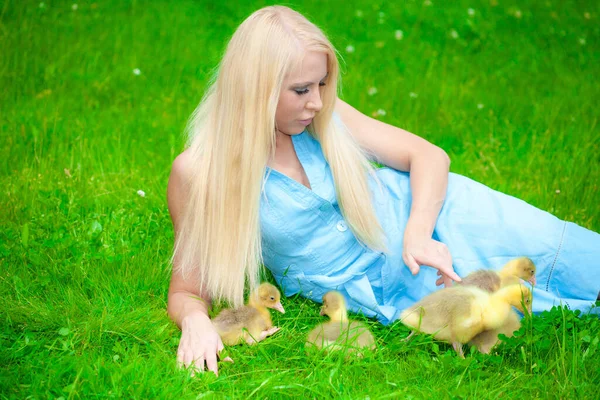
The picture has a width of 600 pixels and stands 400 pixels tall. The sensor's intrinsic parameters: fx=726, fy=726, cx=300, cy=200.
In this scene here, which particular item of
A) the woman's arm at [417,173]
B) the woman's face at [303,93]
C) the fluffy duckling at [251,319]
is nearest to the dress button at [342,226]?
the woman's arm at [417,173]

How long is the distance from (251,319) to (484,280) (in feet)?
3.40

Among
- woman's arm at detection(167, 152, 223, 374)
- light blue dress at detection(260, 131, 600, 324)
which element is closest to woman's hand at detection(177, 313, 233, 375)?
woman's arm at detection(167, 152, 223, 374)

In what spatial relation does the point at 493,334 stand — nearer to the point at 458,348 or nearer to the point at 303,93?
the point at 458,348

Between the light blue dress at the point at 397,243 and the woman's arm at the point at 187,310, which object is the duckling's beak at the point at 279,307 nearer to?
the light blue dress at the point at 397,243

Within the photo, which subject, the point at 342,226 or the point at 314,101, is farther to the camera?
the point at 342,226

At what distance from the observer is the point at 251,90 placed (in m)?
2.95

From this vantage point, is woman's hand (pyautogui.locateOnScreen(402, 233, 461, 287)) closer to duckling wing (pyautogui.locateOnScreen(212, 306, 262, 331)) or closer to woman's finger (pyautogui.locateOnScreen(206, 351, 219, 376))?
duckling wing (pyautogui.locateOnScreen(212, 306, 262, 331))

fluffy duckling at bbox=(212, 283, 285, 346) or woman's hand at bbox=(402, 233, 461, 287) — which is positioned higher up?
woman's hand at bbox=(402, 233, 461, 287)

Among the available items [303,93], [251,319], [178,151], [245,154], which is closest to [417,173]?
[303,93]

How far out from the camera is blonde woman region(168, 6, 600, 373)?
300cm

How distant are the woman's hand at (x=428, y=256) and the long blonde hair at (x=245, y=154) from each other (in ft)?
0.76

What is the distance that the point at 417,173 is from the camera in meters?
3.44

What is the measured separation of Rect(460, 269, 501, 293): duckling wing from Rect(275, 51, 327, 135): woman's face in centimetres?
96

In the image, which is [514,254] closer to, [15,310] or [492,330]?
[492,330]
